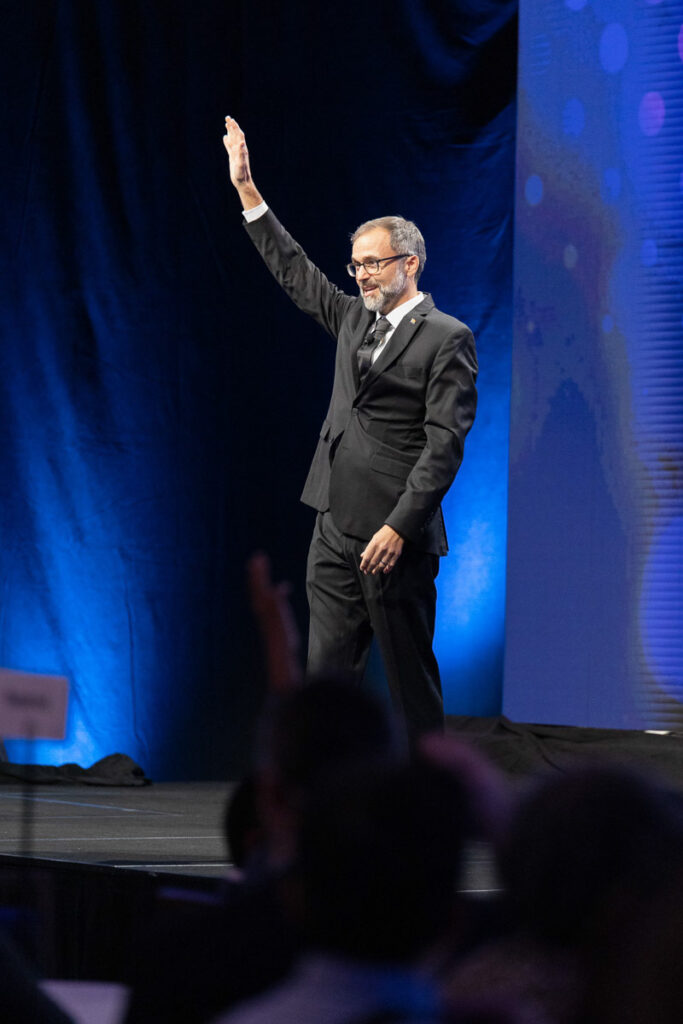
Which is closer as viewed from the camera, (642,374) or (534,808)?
(534,808)

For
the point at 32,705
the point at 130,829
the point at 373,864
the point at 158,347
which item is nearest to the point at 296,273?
the point at 130,829

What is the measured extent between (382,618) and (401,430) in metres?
0.38

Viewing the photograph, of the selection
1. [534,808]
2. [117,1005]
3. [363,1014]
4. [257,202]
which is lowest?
[117,1005]

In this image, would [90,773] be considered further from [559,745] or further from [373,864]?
[373,864]

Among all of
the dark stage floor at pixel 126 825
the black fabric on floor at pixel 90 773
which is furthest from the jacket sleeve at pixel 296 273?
→ the black fabric on floor at pixel 90 773

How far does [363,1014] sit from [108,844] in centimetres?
213

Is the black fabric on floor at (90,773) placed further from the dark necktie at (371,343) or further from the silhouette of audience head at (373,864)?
the silhouette of audience head at (373,864)

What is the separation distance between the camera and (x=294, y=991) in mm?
748

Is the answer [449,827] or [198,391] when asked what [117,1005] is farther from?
[198,391]

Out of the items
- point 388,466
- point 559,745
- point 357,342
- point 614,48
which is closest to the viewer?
point 388,466

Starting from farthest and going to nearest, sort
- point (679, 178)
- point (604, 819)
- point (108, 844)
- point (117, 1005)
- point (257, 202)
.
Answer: point (679, 178), point (257, 202), point (108, 844), point (117, 1005), point (604, 819)

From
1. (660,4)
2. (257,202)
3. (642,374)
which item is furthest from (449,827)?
(660,4)

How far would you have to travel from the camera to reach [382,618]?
2.79 metres

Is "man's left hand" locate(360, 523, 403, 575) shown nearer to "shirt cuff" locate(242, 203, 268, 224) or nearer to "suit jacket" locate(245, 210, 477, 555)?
"suit jacket" locate(245, 210, 477, 555)
